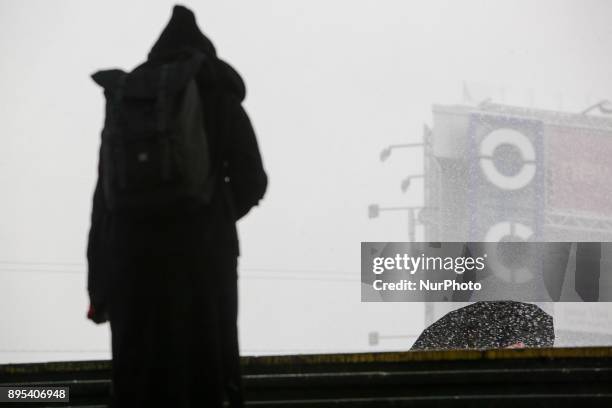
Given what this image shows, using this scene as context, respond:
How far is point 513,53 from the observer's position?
404 centimetres

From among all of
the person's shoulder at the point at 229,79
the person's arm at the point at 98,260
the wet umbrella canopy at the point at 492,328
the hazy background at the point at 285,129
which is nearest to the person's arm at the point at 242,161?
the person's shoulder at the point at 229,79

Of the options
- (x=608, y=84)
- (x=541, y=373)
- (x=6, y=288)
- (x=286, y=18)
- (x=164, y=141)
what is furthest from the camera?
(x=608, y=84)

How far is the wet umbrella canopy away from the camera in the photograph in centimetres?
232

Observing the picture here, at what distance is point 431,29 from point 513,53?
0.41 metres

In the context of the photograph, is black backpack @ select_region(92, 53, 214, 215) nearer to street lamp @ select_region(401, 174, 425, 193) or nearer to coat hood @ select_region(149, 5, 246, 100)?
coat hood @ select_region(149, 5, 246, 100)

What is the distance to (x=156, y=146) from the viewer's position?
4.15 feet

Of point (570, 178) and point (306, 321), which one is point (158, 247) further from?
point (570, 178)

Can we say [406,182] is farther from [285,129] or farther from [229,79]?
[229,79]

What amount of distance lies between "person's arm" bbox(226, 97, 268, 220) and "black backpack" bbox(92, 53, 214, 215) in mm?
66

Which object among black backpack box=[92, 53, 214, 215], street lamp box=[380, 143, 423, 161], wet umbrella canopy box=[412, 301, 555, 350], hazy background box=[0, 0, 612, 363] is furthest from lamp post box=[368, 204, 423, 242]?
black backpack box=[92, 53, 214, 215]

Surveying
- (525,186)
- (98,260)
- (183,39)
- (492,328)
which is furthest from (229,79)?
(525,186)

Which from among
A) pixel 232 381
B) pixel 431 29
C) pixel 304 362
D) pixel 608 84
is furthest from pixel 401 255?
pixel 232 381

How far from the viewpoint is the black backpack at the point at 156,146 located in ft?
4.15

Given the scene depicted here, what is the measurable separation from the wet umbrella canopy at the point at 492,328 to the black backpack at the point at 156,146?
1274 mm
